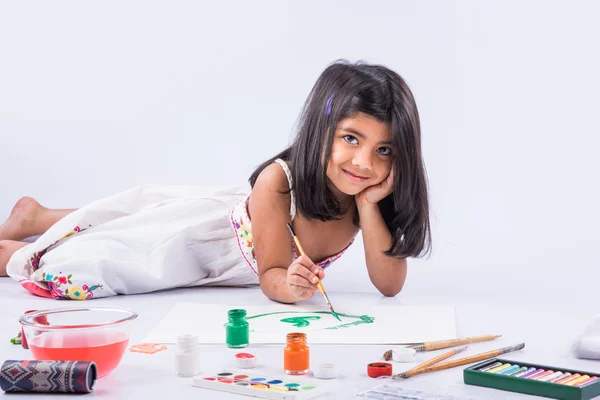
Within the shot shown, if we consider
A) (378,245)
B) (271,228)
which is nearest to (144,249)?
(271,228)

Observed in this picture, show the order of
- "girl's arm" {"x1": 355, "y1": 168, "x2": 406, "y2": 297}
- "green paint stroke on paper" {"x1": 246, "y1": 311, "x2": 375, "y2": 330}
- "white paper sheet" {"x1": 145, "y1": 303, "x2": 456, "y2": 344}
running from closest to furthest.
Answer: "white paper sheet" {"x1": 145, "y1": 303, "x2": 456, "y2": 344}, "green paint stroke on paper" {"x1": 246, "y1": 311, "x2": 375, "y2": 330}, "girl's arm" {"x1": 355, "y1": 168, "x2": 406, "y2": 297}

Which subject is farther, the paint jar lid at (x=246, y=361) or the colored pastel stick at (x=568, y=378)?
the paint jar lid at (x=246, y=361)

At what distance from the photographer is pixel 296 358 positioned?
4.28 ft

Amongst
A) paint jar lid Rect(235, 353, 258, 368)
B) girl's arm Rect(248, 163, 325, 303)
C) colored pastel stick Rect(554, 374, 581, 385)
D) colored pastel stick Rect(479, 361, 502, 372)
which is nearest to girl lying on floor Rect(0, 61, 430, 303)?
girl's arm Rect(248, 163, 325, 303)

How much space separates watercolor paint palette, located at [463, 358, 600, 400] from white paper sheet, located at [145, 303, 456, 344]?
0.30 meters

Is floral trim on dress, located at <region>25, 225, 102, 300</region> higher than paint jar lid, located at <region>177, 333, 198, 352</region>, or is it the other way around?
floral trim on dress, located at <region>25, 225, 102, 300</region>

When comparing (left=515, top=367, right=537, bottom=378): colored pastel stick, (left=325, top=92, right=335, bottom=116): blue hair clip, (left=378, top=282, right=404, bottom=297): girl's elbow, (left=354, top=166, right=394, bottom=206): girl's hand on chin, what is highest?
(left=325, top=92, right=335, bottom=116): blue hair clip

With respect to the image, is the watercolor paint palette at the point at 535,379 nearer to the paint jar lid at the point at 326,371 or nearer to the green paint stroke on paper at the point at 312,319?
the paint jar lid at the point at 326,371

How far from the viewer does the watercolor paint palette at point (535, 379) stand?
1159 mm

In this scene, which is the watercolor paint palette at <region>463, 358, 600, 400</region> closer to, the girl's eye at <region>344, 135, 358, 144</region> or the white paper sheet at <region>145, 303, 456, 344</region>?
the white paper sheet at <region>145, 303, 456, 344</region>

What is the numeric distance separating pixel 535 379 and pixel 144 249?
1309mm

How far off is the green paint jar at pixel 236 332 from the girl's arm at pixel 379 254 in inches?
24.9

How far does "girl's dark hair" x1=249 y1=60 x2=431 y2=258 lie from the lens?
1.90m

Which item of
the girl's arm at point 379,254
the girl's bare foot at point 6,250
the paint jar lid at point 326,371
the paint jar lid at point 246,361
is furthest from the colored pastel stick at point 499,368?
the girl's bare foot at point 6,250
